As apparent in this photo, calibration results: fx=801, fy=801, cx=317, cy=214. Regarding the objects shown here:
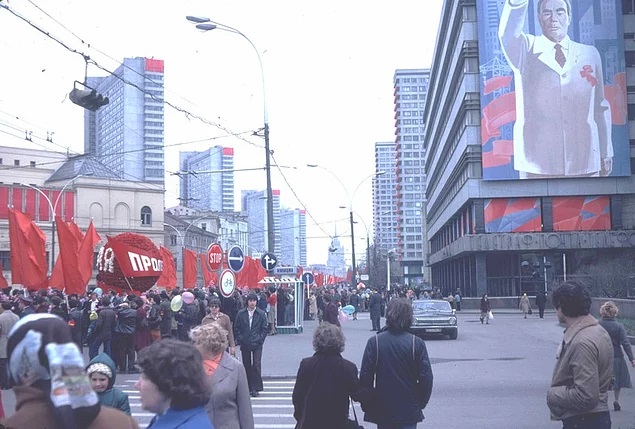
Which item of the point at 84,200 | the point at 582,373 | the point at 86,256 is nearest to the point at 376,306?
the point at 86,256

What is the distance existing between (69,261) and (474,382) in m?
11.5

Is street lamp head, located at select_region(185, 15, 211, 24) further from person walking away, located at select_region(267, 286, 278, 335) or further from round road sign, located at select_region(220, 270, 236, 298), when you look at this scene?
person walking away, located at select_region(267, 286, 278, 335)

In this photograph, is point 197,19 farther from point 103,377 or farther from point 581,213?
point 581,213

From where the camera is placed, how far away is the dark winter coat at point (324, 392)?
251 inches

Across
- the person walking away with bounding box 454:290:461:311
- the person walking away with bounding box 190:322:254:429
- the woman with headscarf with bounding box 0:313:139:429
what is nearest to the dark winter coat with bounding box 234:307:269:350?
the person walking away with bounding box 190:322:254:429

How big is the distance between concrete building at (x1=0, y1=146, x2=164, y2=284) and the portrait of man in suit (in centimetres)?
3192

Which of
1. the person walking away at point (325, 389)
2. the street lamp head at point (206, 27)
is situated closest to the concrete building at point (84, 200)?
the street lamp head at point (206, 27)

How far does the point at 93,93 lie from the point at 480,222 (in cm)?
4886

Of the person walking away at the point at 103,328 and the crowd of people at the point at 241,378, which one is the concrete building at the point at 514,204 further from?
the crowd of people at the point at 241,378

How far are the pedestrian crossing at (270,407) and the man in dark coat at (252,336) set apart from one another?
16.1 inches

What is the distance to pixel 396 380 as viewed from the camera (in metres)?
6.56

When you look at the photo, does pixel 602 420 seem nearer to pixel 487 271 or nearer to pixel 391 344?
pixel 391 344

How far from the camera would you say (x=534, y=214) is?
59594 mm

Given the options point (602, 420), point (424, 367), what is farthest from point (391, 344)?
point (602, 420)
